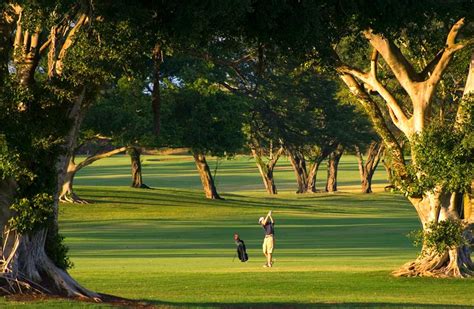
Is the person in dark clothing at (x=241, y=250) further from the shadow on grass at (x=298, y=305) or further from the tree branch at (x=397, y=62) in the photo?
the shadow on grass at (x=298, y=305)

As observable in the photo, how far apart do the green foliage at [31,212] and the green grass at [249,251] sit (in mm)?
1383

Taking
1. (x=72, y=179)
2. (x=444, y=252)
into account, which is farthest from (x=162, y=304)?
(x=72, y=179)

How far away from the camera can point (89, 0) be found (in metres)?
18.4

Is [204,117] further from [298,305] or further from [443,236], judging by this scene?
[298,305]

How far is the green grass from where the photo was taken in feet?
82.1

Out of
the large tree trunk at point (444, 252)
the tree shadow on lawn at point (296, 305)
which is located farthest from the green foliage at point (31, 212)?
the large tree trunk at point (444, 252)

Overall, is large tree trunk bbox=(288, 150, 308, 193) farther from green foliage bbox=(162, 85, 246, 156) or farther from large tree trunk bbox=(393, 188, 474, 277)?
large tree trunk bbox=(393, 188, 474, 277)

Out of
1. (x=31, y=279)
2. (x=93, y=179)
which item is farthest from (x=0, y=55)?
(x=93, y=179)

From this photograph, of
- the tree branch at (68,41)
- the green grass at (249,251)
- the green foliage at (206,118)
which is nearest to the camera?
the tree branch at (68,41)

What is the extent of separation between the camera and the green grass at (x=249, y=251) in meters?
25.0

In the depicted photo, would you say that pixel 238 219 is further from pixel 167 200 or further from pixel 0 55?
pixel 0 55

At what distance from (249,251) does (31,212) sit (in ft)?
79.3

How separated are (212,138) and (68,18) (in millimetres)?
41577

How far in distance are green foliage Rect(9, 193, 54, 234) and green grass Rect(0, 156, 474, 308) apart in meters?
1.38
